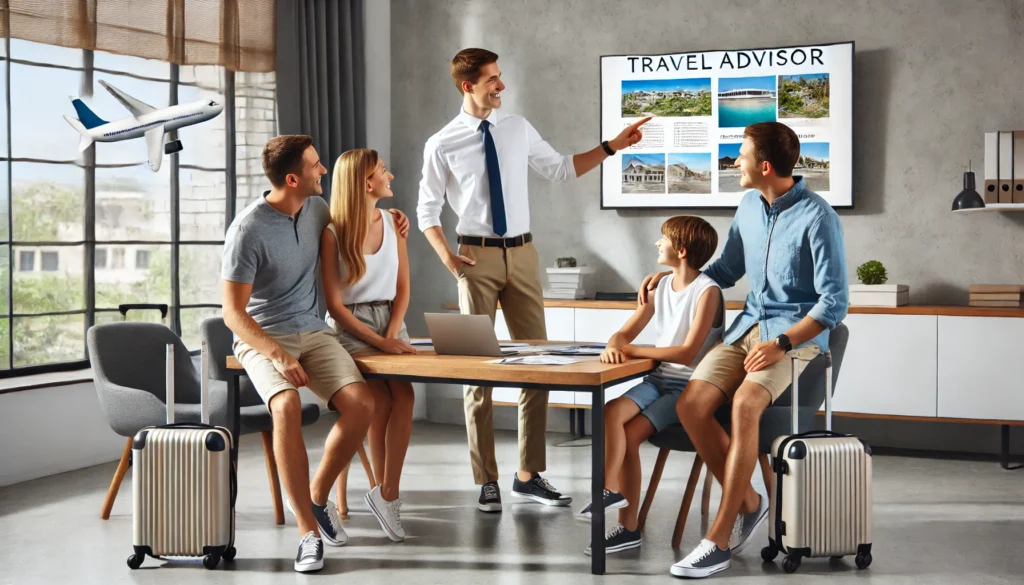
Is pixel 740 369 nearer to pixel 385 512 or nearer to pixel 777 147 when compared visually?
pixel 777 147

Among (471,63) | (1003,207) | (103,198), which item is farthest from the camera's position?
(103,198)

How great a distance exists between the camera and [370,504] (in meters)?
3.59

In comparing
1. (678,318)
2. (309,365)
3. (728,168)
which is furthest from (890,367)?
(309,365)

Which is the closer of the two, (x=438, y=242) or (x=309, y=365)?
(x=309, y=365)

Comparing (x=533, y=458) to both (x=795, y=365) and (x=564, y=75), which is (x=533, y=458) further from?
(x=564, y=75)

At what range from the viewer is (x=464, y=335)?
3408mm

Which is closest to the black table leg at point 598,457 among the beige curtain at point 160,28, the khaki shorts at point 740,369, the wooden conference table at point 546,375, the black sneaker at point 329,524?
the wooden conference table at point 546,375

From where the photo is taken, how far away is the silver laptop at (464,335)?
133 inches

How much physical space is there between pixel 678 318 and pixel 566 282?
2.31 meters

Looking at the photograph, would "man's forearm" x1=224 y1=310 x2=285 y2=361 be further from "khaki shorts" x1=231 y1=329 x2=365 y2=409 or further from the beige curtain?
the beige curtain

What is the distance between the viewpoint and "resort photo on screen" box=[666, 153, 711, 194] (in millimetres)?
5715

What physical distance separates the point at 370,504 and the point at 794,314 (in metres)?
1.49

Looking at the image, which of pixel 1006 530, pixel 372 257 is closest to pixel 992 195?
pixel 1006 530

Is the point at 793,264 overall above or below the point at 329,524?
above
